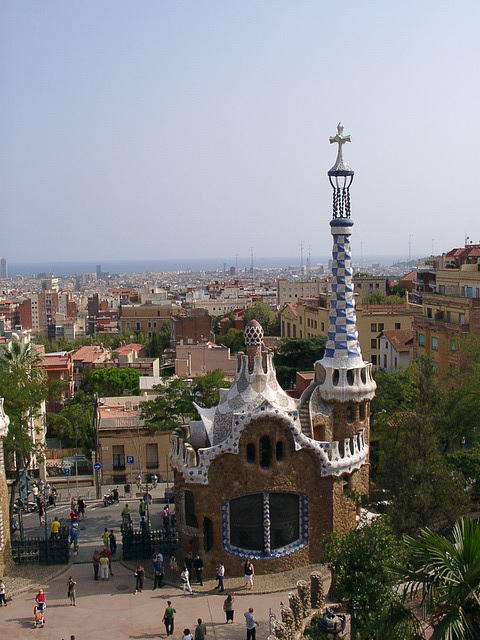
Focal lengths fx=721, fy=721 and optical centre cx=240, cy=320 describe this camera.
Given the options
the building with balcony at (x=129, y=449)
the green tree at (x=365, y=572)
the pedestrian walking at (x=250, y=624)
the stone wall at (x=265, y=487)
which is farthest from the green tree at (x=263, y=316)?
the green tree at (x=365, y=572)

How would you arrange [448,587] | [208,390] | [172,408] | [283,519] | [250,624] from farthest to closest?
1. [208,390]
2. [172,408]
3. [283,519]
4. [250,624]
5. [448,587]

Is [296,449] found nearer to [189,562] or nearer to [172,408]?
→ [189,562]

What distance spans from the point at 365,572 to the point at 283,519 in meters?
6.20

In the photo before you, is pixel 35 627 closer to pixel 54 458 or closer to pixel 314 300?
pixel 54 458

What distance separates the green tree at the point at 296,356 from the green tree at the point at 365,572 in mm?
34196

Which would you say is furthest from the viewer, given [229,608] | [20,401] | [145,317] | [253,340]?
[145,317]

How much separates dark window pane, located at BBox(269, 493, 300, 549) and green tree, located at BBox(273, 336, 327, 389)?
28.7m

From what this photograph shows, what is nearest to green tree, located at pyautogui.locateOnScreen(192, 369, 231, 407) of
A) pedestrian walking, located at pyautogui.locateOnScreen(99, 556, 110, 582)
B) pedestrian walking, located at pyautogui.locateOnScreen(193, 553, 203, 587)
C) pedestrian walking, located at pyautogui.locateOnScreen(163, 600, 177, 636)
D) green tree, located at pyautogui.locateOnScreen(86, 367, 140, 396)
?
pedestrian walking, located at pyautogui.locateOnScreen(193, 553, 203, 587)

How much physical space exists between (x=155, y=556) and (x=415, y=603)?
316 inches

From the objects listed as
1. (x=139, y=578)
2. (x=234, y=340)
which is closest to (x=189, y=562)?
(x=139, y=578)

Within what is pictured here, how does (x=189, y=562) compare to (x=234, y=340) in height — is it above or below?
below

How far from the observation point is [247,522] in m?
23.3

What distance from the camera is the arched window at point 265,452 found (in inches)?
913

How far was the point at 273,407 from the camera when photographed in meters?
23.0
